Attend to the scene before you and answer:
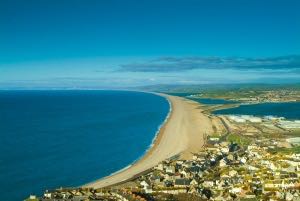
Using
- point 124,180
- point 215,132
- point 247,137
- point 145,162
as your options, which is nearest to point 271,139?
point 247,137

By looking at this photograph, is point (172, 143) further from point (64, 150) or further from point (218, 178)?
point (218, 178)

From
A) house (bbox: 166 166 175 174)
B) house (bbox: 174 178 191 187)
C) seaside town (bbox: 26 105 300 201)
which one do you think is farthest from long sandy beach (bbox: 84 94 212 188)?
house (bbox: 174 178 191 187)

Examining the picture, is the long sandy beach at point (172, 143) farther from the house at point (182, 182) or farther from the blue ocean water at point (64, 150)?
the house at point (182, 182)

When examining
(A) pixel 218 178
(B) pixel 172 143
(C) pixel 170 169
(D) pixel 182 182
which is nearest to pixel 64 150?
(B) pixel 172 143

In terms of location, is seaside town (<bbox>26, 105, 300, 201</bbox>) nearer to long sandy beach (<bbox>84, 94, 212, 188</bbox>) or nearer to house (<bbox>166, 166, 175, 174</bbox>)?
house (<bbox>166, 166, 175, 174</bbox>)

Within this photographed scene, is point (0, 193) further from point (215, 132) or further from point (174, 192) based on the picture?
point (215, 132)

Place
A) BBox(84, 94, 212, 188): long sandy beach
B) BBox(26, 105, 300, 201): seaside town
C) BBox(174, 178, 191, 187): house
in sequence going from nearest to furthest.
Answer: BBox(26, 105, 300, 201): seaside town < BBox(174, 178, 191, 187): house < BBox(84, 94, 212, 188): long sandy beach
